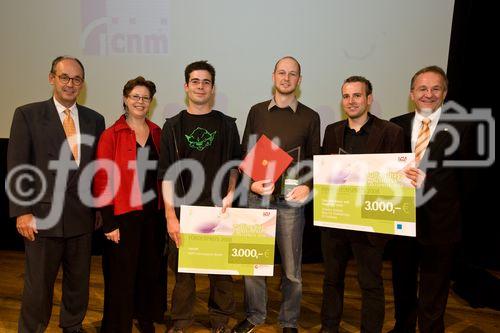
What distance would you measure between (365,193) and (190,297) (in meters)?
1.24

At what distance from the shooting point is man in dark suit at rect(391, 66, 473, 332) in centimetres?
217

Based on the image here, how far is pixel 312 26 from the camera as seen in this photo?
327 centimetres

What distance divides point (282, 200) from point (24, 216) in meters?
1.53

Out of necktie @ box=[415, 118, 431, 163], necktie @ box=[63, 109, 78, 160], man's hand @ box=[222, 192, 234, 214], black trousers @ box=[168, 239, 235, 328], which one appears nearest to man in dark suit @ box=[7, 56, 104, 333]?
necktie @ box=[63, 109, 78, 160]

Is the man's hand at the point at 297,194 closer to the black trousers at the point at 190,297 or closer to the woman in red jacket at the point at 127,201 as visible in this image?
the black trousers at the point at 190,297

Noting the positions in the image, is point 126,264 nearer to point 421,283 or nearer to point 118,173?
point 118,173

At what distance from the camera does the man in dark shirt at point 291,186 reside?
2.32 metres

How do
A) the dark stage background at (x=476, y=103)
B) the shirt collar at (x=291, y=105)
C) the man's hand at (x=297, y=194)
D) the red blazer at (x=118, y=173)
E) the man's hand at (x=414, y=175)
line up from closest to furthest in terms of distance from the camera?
the man's hand at (x=414, y=175)
the red blazer at (x=118, y=173)
the man's hand at (x=297, y=194)
the shirt collar at (x=291, y=105)
the dark stage background at (x=476, y=103)

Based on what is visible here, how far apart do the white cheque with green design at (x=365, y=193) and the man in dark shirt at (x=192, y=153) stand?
57 cm

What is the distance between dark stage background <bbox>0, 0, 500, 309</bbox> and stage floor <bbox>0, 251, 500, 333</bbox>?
0.25 metres

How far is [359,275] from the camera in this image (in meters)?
2.20

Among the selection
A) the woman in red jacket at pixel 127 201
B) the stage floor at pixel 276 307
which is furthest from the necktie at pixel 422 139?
the woman in red jacket at pixel 127 201

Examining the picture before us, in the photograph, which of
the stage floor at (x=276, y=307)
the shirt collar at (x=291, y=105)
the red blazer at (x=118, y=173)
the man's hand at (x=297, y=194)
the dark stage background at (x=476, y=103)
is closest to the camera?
the red blazer at (x=118, y=173)

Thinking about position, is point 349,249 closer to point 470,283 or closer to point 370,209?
point 370,209
